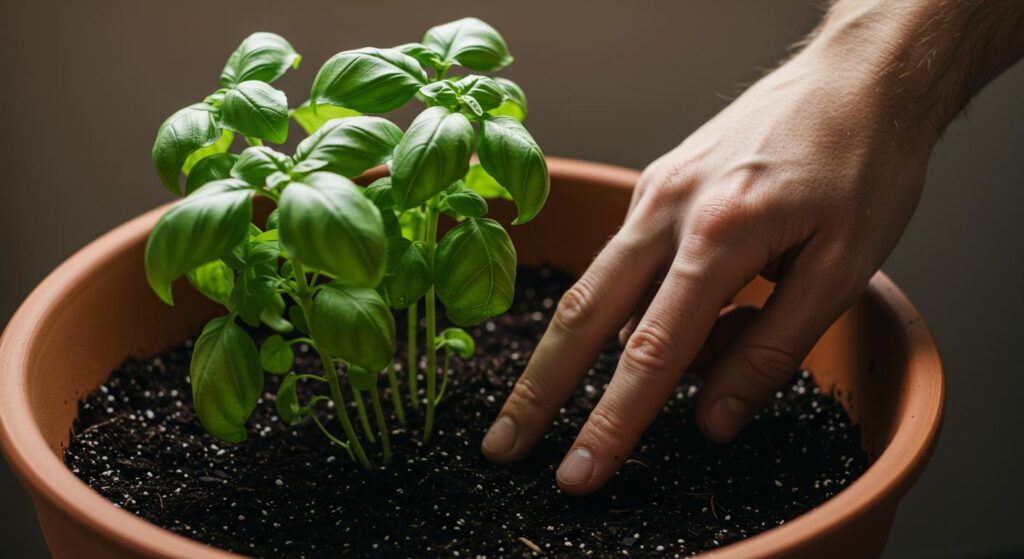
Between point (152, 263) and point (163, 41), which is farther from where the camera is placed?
point (163, 41)

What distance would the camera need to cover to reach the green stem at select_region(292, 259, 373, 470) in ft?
2.69

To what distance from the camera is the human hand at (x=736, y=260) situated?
927 mm

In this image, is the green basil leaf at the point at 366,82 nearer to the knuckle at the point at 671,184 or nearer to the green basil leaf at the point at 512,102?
the green basil leaf at the point at 512,102

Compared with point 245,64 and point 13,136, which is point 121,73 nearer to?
point 13,136

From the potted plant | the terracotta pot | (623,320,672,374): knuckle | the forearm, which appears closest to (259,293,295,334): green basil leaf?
the potted plant

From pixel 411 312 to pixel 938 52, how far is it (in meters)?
0.59

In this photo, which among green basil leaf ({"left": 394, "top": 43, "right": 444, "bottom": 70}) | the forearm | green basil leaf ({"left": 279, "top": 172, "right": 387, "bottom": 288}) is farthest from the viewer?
the forearm

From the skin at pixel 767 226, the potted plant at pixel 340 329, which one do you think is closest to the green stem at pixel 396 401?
the potted plant at pixel 340 329

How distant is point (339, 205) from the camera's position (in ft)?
2.25

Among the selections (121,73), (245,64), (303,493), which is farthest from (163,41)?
(303,493)

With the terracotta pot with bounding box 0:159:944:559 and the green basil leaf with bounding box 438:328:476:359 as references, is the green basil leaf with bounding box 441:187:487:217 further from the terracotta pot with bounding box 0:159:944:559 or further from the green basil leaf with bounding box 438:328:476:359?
the terracotta pot with bounding box 0:159:944:559

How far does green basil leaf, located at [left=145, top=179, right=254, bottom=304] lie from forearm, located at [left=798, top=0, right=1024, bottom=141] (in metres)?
0.63

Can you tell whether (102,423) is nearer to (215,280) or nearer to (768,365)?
(215,280)

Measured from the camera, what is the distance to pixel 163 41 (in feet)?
4.85
